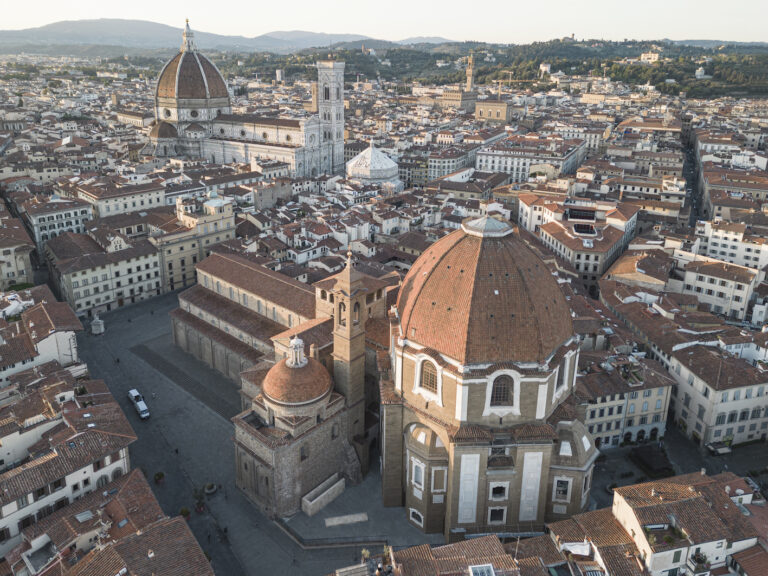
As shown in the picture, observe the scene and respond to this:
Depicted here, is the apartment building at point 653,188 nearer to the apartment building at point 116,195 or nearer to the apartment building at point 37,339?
the apartment building at point 116,195

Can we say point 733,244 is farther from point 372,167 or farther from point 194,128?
point 194,128

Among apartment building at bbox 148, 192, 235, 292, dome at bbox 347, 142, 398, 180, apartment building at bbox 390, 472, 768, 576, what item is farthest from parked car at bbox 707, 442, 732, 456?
dome at bbox 347, 142, 398, 180

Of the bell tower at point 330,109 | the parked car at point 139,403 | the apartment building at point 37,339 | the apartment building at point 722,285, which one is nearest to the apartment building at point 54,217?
the apartment building at point 37,339

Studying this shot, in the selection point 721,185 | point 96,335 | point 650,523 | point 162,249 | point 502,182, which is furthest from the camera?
point 502,182

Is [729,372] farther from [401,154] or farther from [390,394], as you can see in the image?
[401,154]

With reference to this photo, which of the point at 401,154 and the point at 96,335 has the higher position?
the point at 401,154

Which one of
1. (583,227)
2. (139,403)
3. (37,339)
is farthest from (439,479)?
(583,227)

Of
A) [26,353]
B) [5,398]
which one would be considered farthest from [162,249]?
[5,398]
